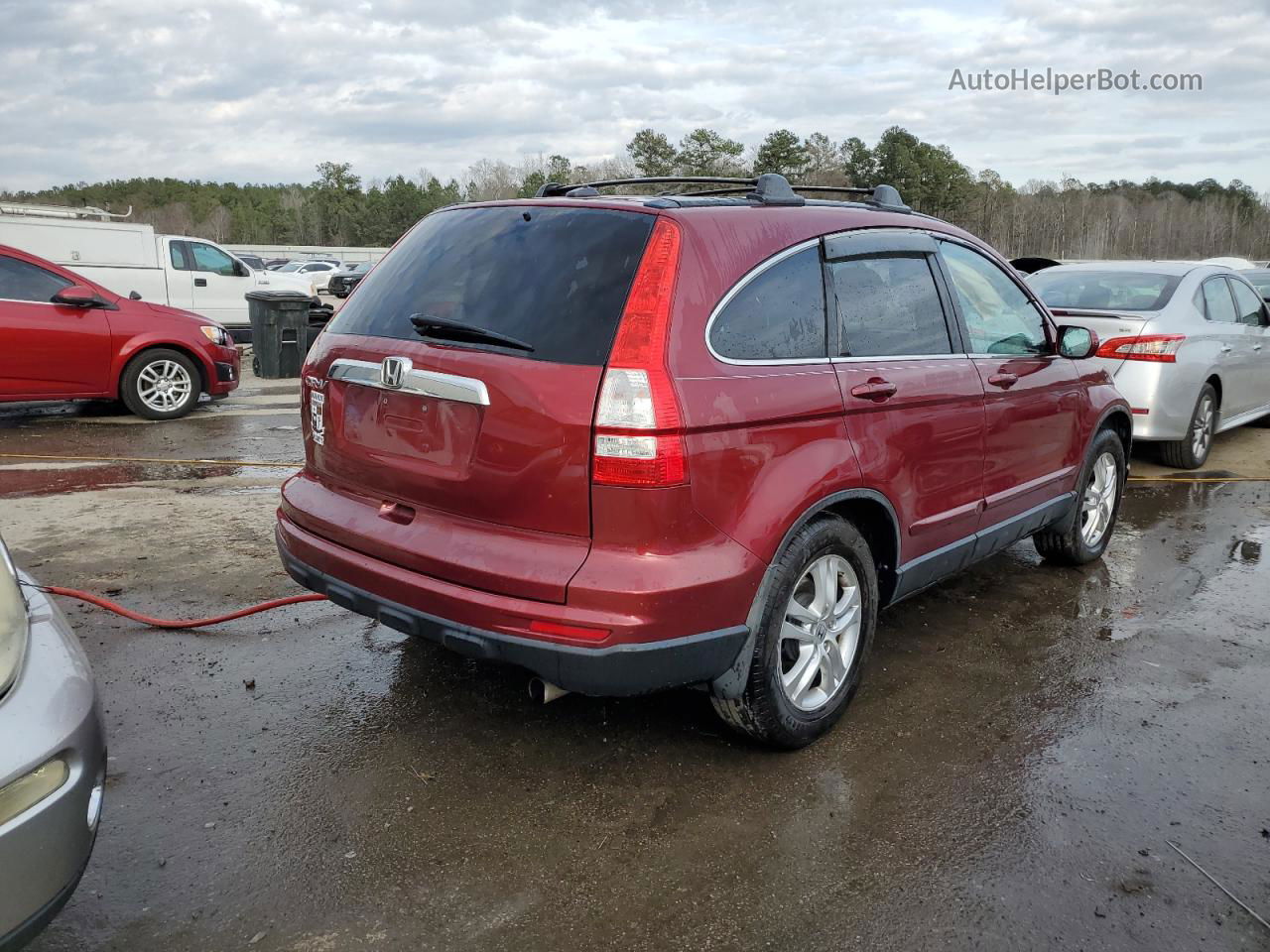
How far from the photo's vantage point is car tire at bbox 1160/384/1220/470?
8002mm

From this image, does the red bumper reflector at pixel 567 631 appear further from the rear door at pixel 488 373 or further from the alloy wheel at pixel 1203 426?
the alloy wheel at pixel 1203 426

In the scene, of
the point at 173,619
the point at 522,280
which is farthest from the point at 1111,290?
the point at 173,619

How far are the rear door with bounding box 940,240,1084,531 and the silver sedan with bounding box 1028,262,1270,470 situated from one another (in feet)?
9.68

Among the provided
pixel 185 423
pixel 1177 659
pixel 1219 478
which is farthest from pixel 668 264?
pixel 185 423

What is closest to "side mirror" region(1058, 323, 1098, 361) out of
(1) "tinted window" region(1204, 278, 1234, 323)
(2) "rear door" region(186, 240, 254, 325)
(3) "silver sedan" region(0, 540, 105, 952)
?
(1) "tinted window" region(1204, 278, 1234, 323)

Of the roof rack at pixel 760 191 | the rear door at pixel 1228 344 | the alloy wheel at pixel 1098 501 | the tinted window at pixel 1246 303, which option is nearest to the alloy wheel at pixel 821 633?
the roof rack at pixel 760 191

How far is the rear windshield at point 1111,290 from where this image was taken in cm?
789

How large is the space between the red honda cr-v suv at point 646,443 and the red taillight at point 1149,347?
169 inches

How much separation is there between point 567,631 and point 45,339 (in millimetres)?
8304

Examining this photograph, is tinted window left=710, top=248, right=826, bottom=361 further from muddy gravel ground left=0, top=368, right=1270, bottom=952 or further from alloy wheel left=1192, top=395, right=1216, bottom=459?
alloy wheel left=1192, top=395, right=1216, bottom=459

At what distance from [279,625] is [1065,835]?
3.21 metres

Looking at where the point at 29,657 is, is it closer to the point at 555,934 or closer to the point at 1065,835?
the point at 555,934

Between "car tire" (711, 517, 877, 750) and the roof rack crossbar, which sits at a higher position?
the roof rack crossbar

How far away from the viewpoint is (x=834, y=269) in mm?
3516
